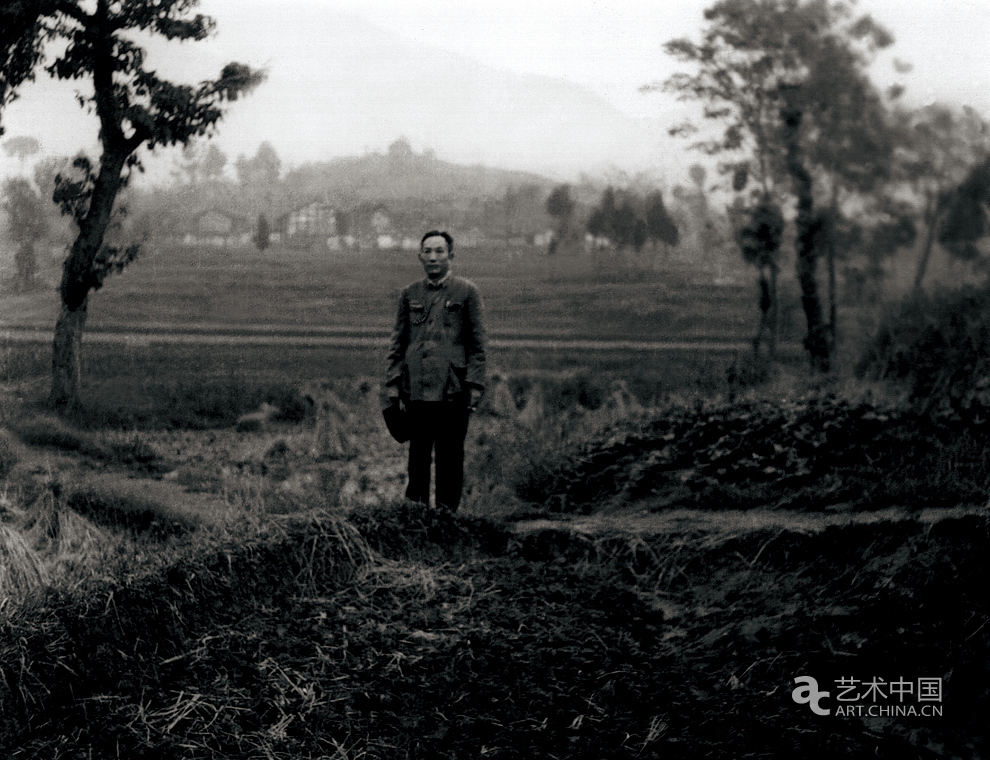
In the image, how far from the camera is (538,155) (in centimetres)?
764

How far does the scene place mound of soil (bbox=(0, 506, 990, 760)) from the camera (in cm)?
268

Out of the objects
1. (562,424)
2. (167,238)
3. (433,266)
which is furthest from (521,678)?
(167,238)

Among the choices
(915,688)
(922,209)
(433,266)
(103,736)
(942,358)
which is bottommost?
(103,736)

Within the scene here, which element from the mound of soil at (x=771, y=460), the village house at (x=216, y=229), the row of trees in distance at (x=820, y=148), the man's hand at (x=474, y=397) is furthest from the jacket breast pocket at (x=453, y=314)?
the row of trees in distance at (x=820, y=148)

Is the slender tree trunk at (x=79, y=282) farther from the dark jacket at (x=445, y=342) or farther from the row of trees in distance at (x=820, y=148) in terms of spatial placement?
the row of trees in distance at (x=820, y=148)

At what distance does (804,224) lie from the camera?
749cm

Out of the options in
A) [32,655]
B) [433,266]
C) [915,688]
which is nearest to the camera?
[915,688]

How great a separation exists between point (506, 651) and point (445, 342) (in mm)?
1737

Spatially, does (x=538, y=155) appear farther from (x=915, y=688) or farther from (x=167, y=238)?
(x=915, y=688)

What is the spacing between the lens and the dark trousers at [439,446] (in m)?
4.71

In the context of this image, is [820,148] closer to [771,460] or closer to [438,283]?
[771,460]

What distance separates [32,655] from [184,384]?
3912mm

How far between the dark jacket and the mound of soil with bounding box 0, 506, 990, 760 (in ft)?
2.54

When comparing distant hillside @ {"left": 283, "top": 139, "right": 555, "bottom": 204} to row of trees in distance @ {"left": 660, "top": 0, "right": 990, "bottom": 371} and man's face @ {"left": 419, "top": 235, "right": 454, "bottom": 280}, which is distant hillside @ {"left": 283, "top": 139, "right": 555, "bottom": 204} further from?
man's face @ {"left": 419, "top": 235, "right": 454, "bottom": 280}
